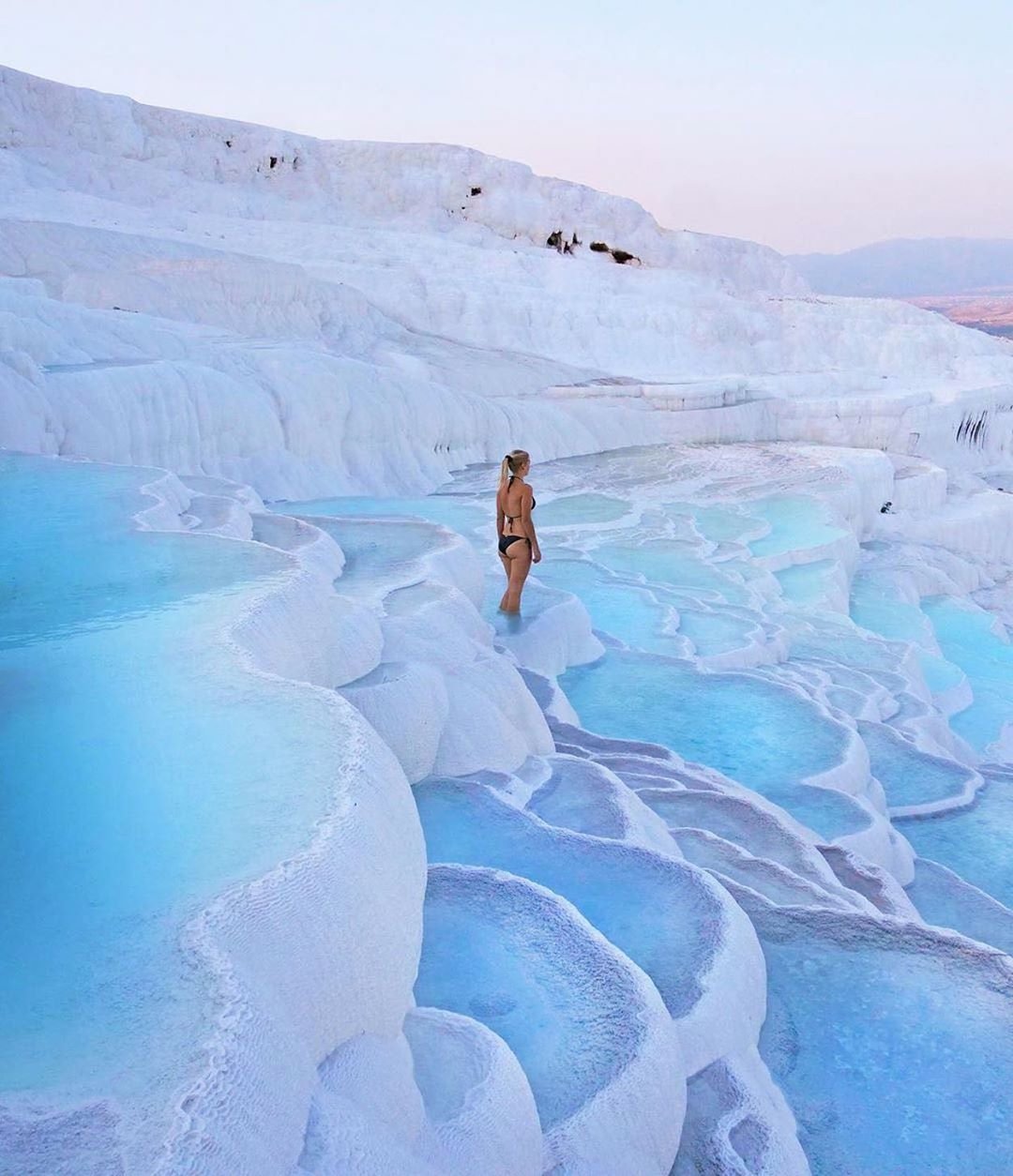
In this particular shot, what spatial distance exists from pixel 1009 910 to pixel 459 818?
196 centimetres

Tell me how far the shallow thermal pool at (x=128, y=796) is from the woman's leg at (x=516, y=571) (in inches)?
65.0

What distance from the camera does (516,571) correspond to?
192 inches

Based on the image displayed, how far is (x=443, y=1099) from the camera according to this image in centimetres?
172

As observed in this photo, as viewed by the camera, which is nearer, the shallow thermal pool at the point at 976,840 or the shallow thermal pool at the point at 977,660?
the shallow thermal pool at the point at 976,840

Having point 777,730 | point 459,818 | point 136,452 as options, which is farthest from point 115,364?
point 459,818

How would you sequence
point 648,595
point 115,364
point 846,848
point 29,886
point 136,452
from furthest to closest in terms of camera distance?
point 115,364 → point 136,452 → point 648,595 → point 846,848 → point 29,886

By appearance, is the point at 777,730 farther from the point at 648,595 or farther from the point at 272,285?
the point at 272,285

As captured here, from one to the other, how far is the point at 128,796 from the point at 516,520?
115 inches

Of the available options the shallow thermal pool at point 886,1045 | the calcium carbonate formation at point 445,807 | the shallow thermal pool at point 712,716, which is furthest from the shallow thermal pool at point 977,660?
the shallow thermal pool at point 886,1045

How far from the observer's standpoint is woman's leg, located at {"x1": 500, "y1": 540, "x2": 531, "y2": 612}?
478 cm

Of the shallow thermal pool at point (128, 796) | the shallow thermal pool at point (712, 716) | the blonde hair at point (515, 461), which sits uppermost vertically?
the blonde hair at point (515, 461)

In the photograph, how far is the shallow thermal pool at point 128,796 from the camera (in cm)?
142

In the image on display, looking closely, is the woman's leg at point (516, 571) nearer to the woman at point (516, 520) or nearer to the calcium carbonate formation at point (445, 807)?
the woman at point (516, 520)

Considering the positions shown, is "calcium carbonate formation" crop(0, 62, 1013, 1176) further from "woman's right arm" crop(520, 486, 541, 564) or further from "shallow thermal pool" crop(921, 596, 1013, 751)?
"woman's right arm" crop(520, 486, 541, 564)
